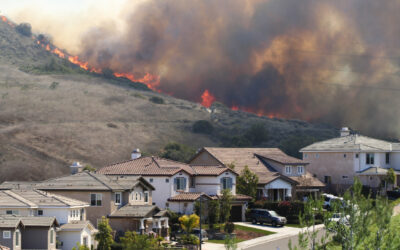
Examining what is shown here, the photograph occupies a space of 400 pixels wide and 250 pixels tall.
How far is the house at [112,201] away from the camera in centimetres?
6175

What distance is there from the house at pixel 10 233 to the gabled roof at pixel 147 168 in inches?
929

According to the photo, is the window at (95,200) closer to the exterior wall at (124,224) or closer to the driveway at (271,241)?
the exterior wall at (124,224)

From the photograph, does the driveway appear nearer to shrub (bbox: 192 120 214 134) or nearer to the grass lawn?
the grass lawn

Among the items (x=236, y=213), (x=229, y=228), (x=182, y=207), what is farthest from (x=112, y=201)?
(x=236, y=213)

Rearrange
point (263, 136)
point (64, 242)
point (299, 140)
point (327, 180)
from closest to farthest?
1. point (64, 242)
2. point (327, 180)
3. point (299, 140)
4. point (263, 136)

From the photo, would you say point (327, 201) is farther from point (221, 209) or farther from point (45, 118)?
point (45, 118)

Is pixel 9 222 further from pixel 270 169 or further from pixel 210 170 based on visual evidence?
pixel 270 169

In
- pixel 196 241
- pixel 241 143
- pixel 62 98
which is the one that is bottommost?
pixel 196 241

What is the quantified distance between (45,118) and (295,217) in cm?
7947

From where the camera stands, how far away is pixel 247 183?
79688 mm

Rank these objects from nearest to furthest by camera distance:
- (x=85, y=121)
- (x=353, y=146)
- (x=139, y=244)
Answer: (x=139, y=244), (x=353, y=146), (x=85, y=121)

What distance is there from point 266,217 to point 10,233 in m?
29.0

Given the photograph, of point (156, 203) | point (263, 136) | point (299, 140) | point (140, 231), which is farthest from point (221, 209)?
point (263, 136)

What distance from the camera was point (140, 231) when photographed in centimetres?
6112
